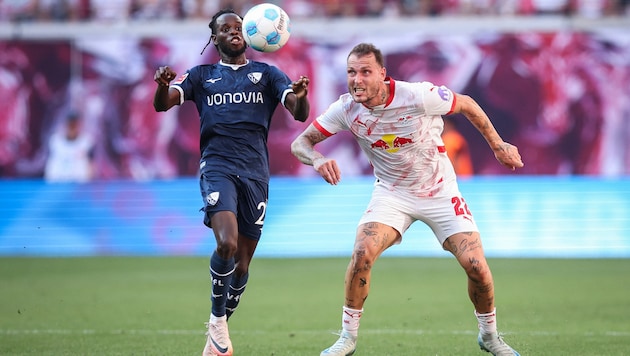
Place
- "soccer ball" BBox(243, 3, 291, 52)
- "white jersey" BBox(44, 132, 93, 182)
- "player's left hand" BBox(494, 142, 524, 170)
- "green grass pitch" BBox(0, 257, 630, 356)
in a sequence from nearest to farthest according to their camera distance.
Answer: "player's left hand" BBox(494, 142, 524, 170), "soccer ball" BBox(243, 3, 291, 52), "green grass pitch" BBox(0, 257, 630, 356), "white jersey" BBox(44, 132, 93, 182)

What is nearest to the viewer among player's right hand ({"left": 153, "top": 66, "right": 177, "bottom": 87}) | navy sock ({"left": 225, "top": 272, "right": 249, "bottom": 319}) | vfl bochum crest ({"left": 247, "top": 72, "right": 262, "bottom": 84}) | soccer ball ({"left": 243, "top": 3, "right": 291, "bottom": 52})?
player's right hand ({"left": 153, "top": 66, "right": 177, "bottom": 87})

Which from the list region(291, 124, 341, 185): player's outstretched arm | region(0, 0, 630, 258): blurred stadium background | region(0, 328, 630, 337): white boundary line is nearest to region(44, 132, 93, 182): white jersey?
region(0, 0, 630, 258): blurred stadium background

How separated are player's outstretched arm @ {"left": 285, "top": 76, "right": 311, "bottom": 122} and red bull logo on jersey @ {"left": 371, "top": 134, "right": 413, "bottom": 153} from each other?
0.65 m

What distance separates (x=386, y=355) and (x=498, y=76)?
15.4m

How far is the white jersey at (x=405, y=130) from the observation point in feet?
26.3

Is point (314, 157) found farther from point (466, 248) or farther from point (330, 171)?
point (466, 248)

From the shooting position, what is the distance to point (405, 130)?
26.5 feet

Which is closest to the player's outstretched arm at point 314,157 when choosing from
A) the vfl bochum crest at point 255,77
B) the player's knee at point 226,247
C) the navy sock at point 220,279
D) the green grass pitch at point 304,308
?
the vfl bochum crest at point 255,77

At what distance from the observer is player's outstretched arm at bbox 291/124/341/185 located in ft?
24.9

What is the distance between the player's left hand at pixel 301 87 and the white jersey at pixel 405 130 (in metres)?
0.28

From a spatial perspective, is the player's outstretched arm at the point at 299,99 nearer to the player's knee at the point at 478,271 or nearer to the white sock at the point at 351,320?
the white sock at the point at 351,320

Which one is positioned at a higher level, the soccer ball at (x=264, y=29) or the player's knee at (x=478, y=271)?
the soccer ball at (x=264, y=29)

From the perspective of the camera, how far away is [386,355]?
8516 millimetres

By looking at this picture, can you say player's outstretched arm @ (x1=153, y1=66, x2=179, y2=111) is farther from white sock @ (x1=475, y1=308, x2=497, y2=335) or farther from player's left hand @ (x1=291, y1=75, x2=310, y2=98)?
white sock @ (x1=475, y1=308, x2=497, y2=335)
